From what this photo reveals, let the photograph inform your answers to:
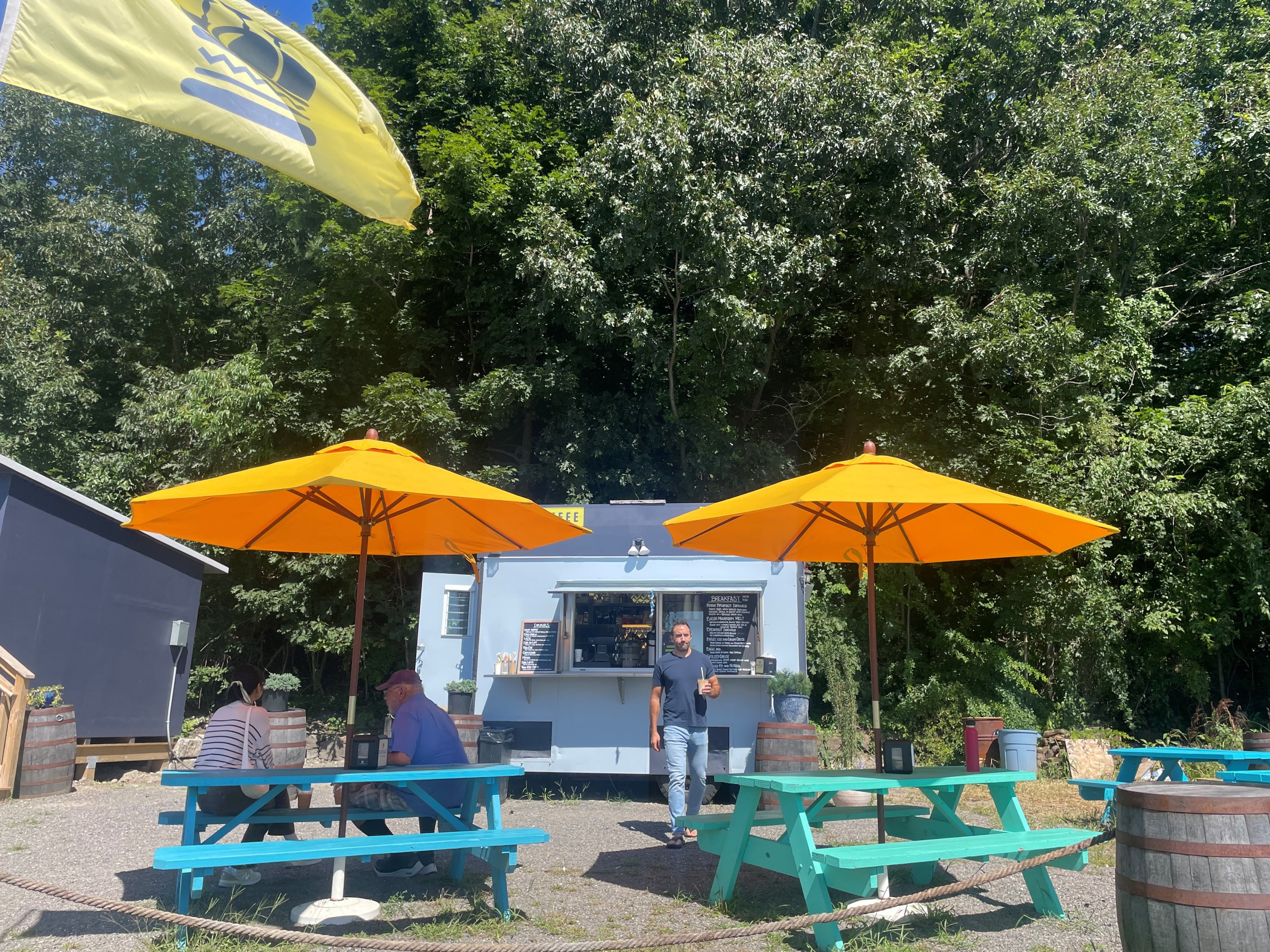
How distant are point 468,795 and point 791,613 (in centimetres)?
422

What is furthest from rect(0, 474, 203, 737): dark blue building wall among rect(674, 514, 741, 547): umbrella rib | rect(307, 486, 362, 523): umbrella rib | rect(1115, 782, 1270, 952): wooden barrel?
rect(1115, 782, 1270, 952): wooden barrel

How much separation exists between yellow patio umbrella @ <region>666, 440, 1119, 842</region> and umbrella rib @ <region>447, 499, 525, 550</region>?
97 cm

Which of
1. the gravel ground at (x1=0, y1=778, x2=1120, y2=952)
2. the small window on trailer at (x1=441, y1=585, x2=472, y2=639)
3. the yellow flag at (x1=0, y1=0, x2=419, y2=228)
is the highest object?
the yellow flag at (x1=0, y1=0, x2=419, y2=228)

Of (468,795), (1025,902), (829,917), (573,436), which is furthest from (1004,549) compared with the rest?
(573,436)

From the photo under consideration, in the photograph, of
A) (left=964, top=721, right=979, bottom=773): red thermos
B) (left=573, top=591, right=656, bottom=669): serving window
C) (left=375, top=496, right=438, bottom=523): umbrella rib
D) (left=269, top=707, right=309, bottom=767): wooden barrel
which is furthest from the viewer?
(left=964, top=721, right=979, bottom=773): red thermos

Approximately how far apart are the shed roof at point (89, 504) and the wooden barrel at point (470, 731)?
256 cm

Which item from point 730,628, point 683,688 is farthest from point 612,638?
point 683,688

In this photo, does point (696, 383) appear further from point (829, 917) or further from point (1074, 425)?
point (829, 917)

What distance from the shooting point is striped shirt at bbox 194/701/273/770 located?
186 inches

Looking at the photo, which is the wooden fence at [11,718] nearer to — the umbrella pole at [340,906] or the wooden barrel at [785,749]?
the umbrella pole at [340,906]

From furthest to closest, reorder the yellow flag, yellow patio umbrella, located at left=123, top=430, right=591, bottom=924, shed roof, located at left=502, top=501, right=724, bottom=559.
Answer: shed roof, located at left=502, top=501, right=724, bottom=559 → yellow patio umbrella, located at left=123, top=430, right=591, bottom=924 → the yellow flag

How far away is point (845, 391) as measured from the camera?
14312 mm

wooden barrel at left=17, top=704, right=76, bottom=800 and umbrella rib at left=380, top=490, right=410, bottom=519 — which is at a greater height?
umbrella rib at left=380, top=490, right=410, bottom=519

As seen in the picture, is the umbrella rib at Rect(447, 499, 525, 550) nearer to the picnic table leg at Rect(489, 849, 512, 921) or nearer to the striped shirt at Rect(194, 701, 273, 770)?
the striped shirt at Rect(194, 701, 273, 770)
